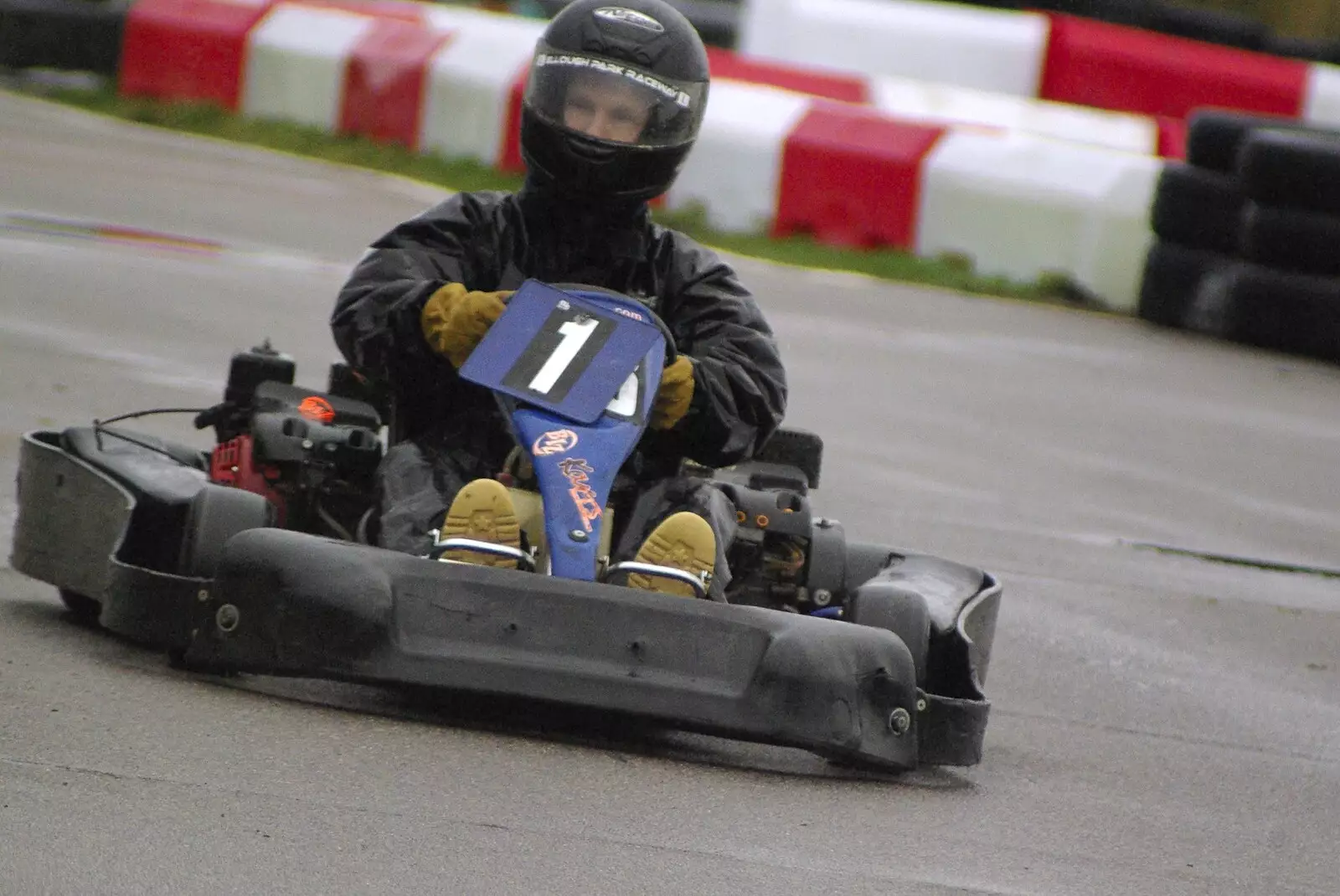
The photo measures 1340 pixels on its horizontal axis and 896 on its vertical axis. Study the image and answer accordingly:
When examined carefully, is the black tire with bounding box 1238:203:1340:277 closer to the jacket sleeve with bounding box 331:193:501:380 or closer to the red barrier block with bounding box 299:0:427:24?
the red barrier block with bounding box 299:0:427:24

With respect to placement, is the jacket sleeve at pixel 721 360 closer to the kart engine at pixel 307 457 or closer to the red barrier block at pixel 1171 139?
the kart engine at pixel 307 457

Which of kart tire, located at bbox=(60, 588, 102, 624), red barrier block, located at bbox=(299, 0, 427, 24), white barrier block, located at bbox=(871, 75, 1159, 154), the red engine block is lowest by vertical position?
red barrier block, located at bbox=(299, 0, 427, 24)

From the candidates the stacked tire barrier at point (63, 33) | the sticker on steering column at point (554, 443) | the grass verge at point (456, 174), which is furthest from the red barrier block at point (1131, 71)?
the sticker on steering column at point (554, 443)

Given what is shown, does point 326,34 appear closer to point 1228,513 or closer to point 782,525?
point 1228,513

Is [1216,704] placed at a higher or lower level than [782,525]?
lower

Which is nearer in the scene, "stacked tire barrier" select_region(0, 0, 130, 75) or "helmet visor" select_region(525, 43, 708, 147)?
"helmet visor" select_region(525, 43, 708, 147)

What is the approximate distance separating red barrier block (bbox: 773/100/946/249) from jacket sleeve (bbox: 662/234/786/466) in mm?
8793

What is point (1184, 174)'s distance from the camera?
13.0 meters

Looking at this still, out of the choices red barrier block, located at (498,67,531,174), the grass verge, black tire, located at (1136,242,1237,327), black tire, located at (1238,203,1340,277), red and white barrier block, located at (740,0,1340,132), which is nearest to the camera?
black tire, located at (1238,203,1340,277)

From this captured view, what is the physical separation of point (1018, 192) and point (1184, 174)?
3.27 ft

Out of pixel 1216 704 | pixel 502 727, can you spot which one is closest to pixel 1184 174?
pixel 1216 704

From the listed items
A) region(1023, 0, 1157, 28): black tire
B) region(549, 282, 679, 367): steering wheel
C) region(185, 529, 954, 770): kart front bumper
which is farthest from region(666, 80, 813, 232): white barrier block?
region(185, 529, 954, 770): kart front bumper

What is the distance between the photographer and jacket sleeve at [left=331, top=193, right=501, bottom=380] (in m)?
4.77

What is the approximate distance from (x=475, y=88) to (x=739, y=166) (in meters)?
2.09
